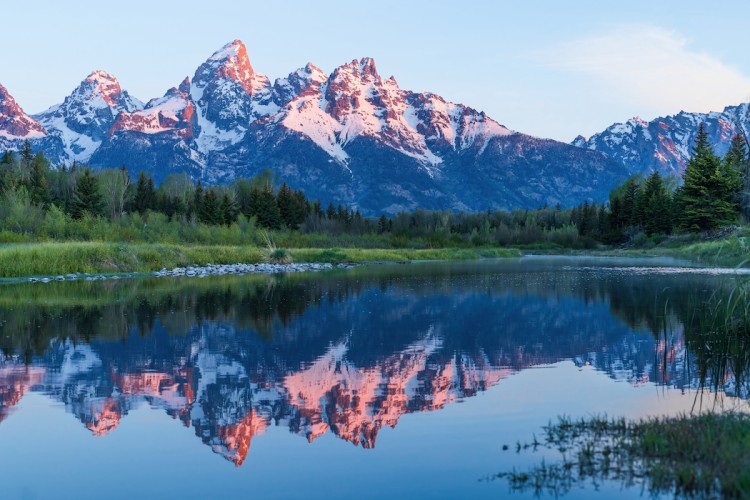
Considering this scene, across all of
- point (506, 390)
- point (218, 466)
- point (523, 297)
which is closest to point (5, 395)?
point (218, 466)

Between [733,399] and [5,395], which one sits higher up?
[733,399]

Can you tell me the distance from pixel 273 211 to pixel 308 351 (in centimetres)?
8397

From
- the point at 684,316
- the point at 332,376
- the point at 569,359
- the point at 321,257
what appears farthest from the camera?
the point at 321,257

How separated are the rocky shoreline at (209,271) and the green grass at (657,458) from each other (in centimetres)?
3532

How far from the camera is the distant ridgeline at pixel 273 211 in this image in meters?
59.4

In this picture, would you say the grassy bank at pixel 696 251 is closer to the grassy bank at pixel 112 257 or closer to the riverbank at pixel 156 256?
the riverbank at pixel 156 256

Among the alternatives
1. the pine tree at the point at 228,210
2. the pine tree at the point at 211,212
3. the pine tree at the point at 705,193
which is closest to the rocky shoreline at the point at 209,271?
the pine tree at the point at 211,212

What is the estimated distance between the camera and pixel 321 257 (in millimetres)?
66688

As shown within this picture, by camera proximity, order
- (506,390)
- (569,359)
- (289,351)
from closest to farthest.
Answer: (506,390) < (569,359) < (289,351)

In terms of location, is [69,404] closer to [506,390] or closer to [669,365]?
[506,390]

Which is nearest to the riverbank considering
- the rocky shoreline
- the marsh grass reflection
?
the rocky shoreline

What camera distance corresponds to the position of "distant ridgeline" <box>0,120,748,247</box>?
195 feet

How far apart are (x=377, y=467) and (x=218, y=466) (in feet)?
6.61

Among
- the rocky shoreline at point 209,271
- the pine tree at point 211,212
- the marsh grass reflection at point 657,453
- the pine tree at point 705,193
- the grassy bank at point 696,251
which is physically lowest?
the rocky shoreline at point 209,271
